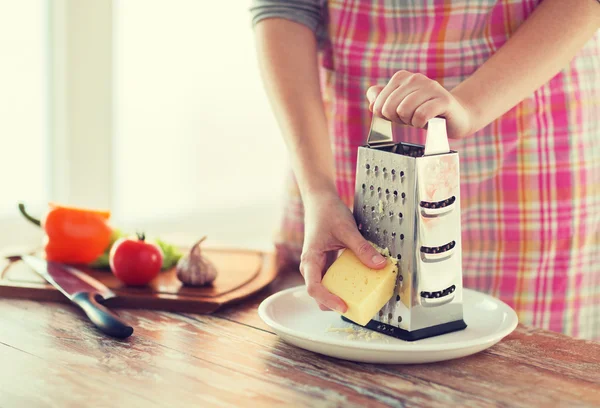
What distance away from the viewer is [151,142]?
10.6ft

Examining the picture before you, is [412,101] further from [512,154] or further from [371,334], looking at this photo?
[512,154]

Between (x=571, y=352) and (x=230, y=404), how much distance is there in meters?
0.51

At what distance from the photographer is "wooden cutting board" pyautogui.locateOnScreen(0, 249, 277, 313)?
1.36 m

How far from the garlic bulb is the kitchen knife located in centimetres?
14

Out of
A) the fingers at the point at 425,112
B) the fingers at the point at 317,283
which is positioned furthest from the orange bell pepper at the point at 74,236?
the fingers at the point at 425,112

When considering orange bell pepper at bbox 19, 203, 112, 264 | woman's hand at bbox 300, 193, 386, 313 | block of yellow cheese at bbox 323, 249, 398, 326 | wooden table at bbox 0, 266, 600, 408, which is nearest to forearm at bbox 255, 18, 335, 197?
woman's hand at bbox 300, 193, 386, 313

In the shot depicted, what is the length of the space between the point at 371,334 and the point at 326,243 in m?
0.15

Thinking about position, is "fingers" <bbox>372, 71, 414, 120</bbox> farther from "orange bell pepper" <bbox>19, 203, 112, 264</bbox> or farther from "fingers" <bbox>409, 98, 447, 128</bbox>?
"orange bell pepper" <bbox>19, 203, 112, 264</bbox>

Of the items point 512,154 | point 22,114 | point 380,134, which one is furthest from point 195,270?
point 22,114

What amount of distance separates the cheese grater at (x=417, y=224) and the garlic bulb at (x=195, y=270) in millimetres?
375

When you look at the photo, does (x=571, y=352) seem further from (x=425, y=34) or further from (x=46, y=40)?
(x=46, y=40)

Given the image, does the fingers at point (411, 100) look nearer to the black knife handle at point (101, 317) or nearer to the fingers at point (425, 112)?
the fingers at point (425, 112)

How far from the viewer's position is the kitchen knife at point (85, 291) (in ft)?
3.86

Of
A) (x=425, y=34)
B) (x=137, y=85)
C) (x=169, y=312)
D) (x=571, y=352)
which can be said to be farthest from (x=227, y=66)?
Result: (x=571, y=352)
